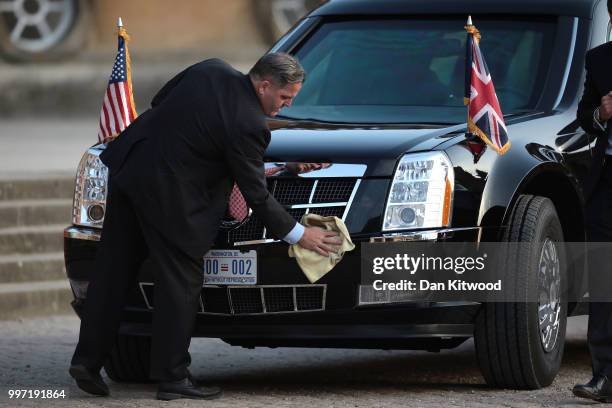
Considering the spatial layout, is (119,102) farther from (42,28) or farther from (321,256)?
(42,28)

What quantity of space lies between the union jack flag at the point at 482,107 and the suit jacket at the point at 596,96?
1.15ft

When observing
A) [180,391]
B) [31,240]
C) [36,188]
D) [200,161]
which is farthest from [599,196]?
[36,188]

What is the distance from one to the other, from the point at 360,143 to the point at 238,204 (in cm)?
58

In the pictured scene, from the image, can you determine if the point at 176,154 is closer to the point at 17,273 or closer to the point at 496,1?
the point at 496,1

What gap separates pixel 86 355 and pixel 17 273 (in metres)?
4.14

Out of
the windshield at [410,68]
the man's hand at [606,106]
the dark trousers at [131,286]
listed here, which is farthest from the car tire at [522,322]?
the dark trousers at [131,286]

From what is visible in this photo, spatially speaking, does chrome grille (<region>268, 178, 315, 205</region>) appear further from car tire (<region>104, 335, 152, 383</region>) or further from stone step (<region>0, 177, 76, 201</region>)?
stone step (<region>0, 177, 76, 201</region>)

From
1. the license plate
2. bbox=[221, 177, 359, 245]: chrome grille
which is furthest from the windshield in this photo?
the license plate

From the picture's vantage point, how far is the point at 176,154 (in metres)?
7.45

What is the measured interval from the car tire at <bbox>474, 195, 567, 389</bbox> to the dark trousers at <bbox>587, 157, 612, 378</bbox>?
0.25 metres

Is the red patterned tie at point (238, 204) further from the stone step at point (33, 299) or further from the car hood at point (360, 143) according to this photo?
the stone step at point (33, 299)

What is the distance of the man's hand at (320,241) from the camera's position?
24.0 feet

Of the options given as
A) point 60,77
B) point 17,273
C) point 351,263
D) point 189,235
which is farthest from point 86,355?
point 60,77

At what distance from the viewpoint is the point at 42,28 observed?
19672 millimetres
